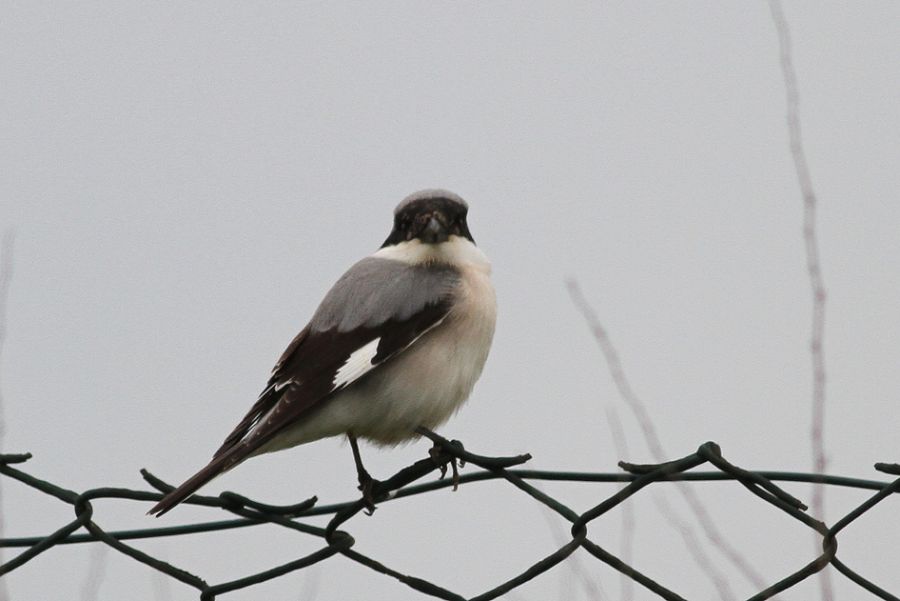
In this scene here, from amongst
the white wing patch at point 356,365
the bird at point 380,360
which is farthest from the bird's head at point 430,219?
the white wing patch at point 356,365

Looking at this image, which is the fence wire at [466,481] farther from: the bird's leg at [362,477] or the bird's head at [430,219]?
the bird's head at [430,219]

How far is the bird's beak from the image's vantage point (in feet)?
14.5

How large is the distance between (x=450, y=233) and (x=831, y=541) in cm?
245

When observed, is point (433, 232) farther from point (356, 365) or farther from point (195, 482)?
point (195, 482)

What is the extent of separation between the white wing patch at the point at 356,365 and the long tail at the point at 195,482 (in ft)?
1.48

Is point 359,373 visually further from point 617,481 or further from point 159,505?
point 617,481

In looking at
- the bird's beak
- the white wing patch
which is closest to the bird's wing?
the white wing patch

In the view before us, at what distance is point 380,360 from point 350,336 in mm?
127

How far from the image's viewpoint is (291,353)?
13.1 ft

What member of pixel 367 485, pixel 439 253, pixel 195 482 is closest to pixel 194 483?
pixel 195 482

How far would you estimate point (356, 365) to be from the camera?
3.78 m

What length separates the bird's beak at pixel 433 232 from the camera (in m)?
4.42

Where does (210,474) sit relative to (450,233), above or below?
below

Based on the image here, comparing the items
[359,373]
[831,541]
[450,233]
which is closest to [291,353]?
[359,373]
